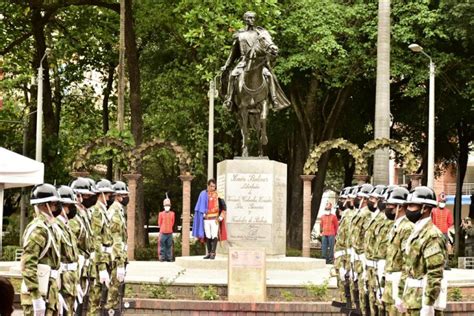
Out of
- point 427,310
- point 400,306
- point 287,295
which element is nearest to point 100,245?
point 287,295

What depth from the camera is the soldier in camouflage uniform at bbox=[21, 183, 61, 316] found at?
1209 cm

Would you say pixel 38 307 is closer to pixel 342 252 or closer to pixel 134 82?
pixel 342 252

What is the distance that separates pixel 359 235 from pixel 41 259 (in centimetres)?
712

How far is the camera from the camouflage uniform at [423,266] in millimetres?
11969

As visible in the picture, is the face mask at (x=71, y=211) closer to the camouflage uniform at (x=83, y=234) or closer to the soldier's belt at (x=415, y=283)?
the camouflage uniform at (x=83, y=234)

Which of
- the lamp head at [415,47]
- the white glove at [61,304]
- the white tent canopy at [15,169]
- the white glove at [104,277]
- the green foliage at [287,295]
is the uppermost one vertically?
the lamp head at [415,47]

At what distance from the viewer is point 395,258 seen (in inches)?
523

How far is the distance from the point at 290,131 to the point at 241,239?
21.3 meters

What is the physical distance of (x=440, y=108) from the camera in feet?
151

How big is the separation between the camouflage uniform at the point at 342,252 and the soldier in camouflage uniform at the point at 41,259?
7.87 meters

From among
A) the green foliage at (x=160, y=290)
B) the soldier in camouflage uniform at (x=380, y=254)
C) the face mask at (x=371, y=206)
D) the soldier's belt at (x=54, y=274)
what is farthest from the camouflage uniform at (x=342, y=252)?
the soldier's belt at (x=54, y=274)

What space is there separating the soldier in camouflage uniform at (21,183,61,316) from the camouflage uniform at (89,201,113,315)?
4.11 m

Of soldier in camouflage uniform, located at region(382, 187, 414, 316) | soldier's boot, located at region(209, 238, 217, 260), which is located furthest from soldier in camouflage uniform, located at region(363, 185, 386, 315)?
soldier's boot, located at region(209, 238, 217, 260)

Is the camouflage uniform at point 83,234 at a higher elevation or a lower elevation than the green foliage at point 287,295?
higher
